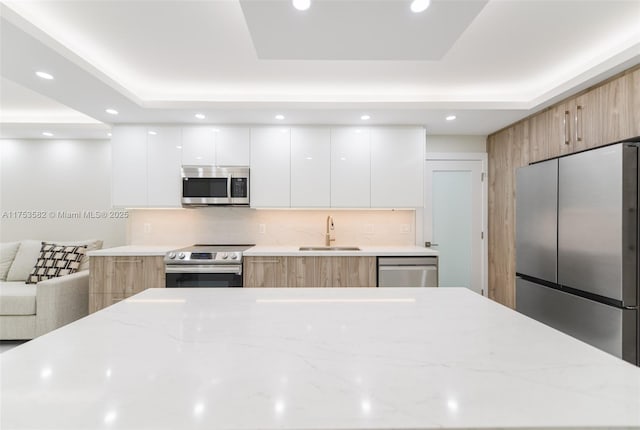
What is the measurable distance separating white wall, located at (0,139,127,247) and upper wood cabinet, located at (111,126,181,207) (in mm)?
1031

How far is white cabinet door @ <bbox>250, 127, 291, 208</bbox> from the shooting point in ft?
11.2

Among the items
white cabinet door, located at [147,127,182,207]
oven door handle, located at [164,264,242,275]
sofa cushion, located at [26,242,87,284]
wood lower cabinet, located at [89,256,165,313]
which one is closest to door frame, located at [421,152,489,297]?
oven door handle, located at [164,264,242,275]

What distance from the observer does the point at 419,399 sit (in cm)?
63

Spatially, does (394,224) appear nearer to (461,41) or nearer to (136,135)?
(461,41)

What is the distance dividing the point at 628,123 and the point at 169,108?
366cm

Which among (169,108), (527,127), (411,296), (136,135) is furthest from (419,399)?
(136,135)

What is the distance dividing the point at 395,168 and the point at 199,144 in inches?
86.3

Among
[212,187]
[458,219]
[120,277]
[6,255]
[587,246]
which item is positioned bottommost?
[120,277]

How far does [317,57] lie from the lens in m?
1.96

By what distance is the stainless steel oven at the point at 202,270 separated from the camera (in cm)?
306

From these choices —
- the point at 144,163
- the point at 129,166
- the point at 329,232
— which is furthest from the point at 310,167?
the point at 129,166

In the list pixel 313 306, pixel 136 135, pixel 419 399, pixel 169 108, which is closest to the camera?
pixel 419 399

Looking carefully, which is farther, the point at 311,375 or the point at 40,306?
the point at 40,306

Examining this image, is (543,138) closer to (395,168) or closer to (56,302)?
(395,168)
